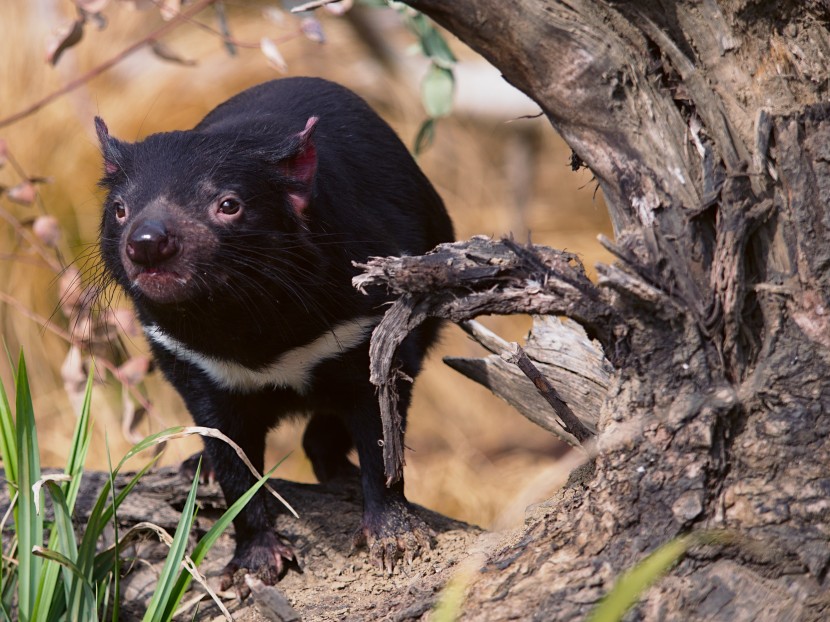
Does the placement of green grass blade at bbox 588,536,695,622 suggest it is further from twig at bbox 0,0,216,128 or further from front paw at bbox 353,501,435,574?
twig at bbox 0,0,216,128

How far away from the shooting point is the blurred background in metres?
6.42

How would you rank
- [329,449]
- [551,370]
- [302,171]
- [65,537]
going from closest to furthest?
[65,537], [302,171], [551,370], [329,449]

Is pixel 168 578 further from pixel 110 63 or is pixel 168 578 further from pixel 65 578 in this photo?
pixel 110 63

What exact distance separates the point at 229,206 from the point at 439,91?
4.96 ft

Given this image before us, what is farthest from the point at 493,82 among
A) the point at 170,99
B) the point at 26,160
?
the point at 26,160

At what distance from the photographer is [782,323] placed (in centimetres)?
212

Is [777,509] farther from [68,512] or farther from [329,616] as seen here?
[68,512]

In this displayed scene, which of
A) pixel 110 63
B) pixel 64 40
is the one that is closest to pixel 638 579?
pixel 64 40

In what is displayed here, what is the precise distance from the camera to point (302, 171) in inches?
114

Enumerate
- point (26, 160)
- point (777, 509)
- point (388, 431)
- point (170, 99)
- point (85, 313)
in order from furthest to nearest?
point (170, 99) < point (26, 160) < point (85, 313) < point (388, 431) < point (777, 509)

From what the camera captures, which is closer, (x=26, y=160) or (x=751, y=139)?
(x=751, y=139)

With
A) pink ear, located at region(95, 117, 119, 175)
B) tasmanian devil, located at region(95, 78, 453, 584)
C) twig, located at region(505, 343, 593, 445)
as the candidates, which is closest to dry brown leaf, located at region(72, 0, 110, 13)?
tasmanian devil, located at region(95, 78, 453, 584)

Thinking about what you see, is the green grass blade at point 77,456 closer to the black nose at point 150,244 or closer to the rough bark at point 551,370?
the black nose at point 150,244

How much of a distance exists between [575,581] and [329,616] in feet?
2.61
